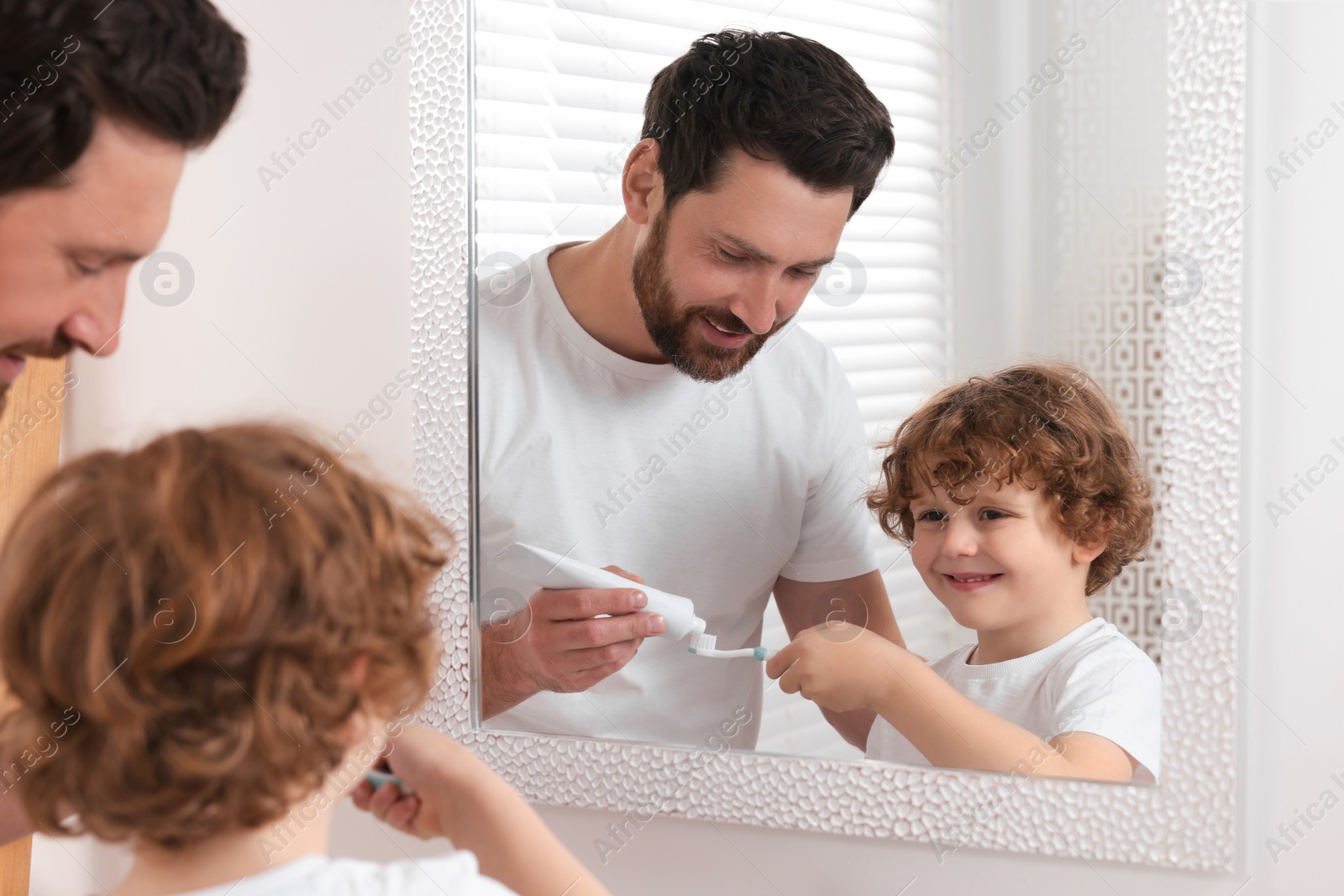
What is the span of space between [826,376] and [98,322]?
19.1 inches

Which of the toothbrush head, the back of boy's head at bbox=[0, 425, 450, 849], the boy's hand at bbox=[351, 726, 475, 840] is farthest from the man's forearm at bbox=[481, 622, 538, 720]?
the back of boy's head at bbox=[0, 425, 450, 849]

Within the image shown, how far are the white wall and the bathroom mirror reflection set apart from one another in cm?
7

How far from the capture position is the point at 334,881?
516mm

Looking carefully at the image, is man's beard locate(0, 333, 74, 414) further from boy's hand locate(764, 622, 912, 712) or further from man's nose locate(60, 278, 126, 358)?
boy's hand locate(764, 622, 912, 712)

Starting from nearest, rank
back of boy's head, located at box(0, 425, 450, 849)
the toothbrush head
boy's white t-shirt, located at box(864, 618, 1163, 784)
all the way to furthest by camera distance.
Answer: back of boy's head, located at box(0, 425, 450, 849)
boy's white t-shirt, located at box(864, 618, 1163, 784)
the toothbrush head

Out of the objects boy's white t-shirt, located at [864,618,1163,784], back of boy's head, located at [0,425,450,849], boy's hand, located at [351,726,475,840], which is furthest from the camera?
boy's white t-shirt, located at [864,618,1163,784]

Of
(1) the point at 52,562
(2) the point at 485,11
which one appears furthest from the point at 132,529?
(2) the point at 485,11

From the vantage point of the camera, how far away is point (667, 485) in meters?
0.83

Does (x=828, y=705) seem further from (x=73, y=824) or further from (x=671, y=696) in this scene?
(x=73, y=824)

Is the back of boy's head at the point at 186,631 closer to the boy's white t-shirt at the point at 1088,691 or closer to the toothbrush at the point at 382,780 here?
the toothbrush at the point at 382,780

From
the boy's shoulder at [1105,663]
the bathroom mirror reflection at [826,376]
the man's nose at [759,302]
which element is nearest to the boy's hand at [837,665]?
the bathroom mirror reflection at [826,376]

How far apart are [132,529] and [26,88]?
0.30 meters

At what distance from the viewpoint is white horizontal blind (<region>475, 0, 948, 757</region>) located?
2.49 ft

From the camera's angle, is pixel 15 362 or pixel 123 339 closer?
pixel 15 362
